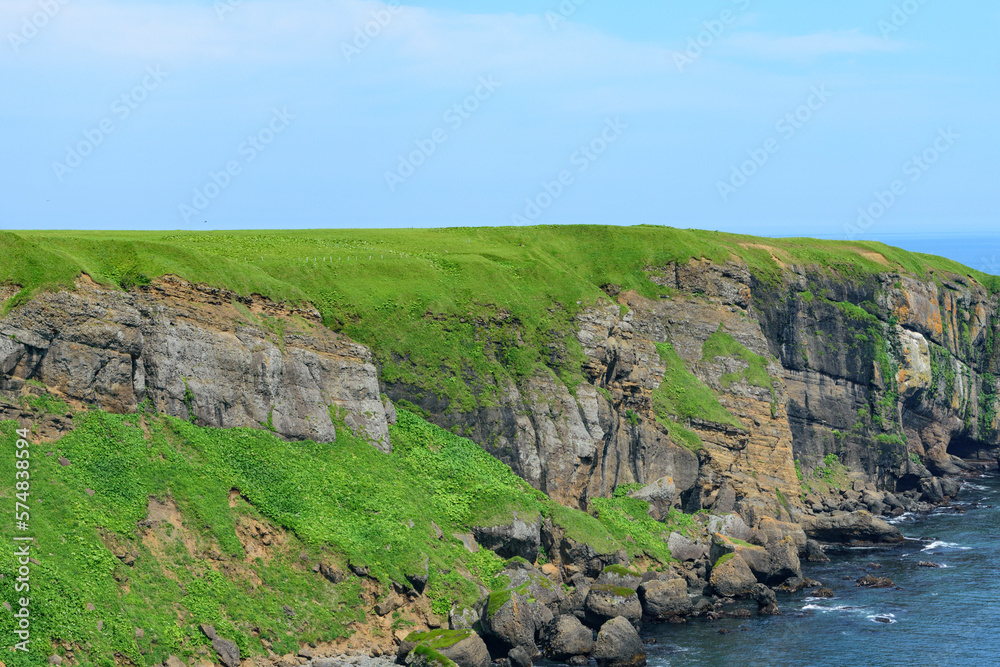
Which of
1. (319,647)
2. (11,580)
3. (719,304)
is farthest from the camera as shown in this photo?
(719,304)

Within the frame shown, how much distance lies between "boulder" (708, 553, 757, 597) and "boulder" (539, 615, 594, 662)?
14.9 meters

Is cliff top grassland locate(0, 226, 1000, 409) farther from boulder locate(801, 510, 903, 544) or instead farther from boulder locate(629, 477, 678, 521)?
boulder locate(801, 510, 903, 544)

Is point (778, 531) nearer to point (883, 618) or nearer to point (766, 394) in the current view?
point (883, 618)

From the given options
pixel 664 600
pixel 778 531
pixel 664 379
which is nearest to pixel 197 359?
pixel 664 600

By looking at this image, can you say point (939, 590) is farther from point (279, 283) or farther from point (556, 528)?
point (279, 283)

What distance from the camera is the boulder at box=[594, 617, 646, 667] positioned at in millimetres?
62562

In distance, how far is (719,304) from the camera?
105 meters

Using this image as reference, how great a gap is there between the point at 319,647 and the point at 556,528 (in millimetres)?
21365

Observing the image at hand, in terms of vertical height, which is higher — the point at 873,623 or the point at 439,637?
the point at 439,637

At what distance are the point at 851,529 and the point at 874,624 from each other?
24480 millimetres

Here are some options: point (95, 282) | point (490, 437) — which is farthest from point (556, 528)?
point (95, 282)

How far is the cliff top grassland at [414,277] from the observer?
70.5 m

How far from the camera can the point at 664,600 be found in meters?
71.9

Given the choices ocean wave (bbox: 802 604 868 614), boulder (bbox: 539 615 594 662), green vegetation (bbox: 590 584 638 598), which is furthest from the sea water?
green vegetation (bbox: 590 584 638 598)
